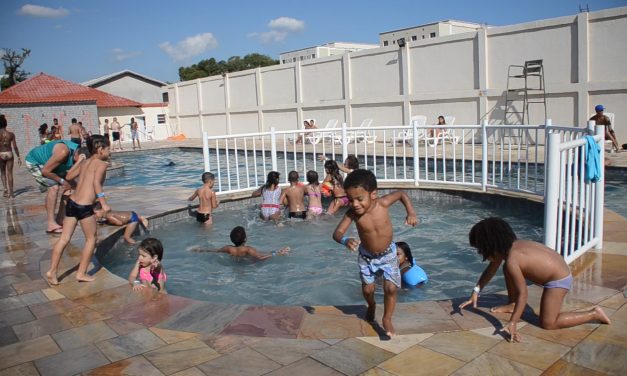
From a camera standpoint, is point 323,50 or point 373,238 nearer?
point 373,238

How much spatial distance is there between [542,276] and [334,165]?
5.59 m

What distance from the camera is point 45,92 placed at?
28672 mm

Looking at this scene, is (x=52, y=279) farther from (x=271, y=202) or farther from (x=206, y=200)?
(x=271, y=202)

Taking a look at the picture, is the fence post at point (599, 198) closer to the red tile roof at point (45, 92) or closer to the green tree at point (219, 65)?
the red tile roof at point (45, 92)

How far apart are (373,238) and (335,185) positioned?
218 inches

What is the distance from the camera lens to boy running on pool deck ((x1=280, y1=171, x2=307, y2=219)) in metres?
8.84

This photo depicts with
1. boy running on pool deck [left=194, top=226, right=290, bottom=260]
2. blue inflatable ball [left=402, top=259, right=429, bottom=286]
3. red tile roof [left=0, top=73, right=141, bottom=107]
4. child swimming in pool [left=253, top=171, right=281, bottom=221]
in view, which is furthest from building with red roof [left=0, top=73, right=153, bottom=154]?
blue inflatable ball [left=402, top=259, right=429, bottom=286]

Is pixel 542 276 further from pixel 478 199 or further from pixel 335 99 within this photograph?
pixel 335 99

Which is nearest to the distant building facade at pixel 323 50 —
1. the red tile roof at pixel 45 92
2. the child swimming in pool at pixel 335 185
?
the red tile roof at pixel 45 92

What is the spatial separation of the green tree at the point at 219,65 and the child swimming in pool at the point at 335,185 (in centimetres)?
4965

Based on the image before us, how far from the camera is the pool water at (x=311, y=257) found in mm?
5855

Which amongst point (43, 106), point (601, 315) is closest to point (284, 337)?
point (601, 315)

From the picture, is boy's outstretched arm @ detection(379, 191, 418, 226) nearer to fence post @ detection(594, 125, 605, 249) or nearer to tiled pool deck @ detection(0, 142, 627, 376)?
tiled pool deck @ detection(0, 142, 627, 376)

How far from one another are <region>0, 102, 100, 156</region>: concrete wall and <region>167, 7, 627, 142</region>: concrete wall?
8282mm
